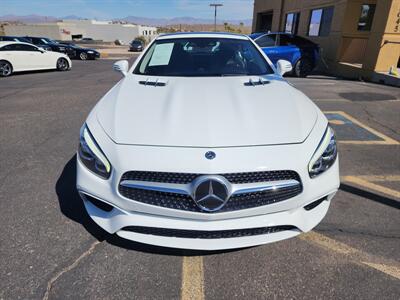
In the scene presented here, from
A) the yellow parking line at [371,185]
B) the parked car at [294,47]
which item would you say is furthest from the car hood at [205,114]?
the parked car at [294,47]

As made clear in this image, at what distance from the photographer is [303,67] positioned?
37.9ft

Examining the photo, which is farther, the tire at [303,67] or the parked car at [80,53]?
the parked car at [80,53]

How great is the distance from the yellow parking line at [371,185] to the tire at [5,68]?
13035 mm

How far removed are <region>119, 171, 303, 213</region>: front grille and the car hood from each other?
21cm

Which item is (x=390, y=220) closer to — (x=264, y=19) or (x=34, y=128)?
(x=34, y=128)

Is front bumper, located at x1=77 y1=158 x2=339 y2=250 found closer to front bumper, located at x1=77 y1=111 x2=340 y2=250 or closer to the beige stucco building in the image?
front bumper, located at x1=77 y1=111 x2=340 y2=250

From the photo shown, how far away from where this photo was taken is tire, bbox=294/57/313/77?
1140 cm

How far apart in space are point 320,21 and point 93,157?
15394 mm

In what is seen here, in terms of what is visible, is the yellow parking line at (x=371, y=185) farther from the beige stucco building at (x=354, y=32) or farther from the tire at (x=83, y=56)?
the tire at (x=83, y=56)

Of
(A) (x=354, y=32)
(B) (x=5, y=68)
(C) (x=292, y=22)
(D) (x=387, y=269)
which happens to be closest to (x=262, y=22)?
(C) (x=292, y=22)

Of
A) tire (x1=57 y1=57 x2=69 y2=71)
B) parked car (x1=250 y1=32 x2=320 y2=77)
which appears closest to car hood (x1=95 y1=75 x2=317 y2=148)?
parked car (x1=250 y1=32 x2=320 y2=77)

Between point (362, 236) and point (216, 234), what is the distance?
139cm

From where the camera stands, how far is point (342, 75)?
12422 mm

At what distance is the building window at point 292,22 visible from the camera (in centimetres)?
1719
